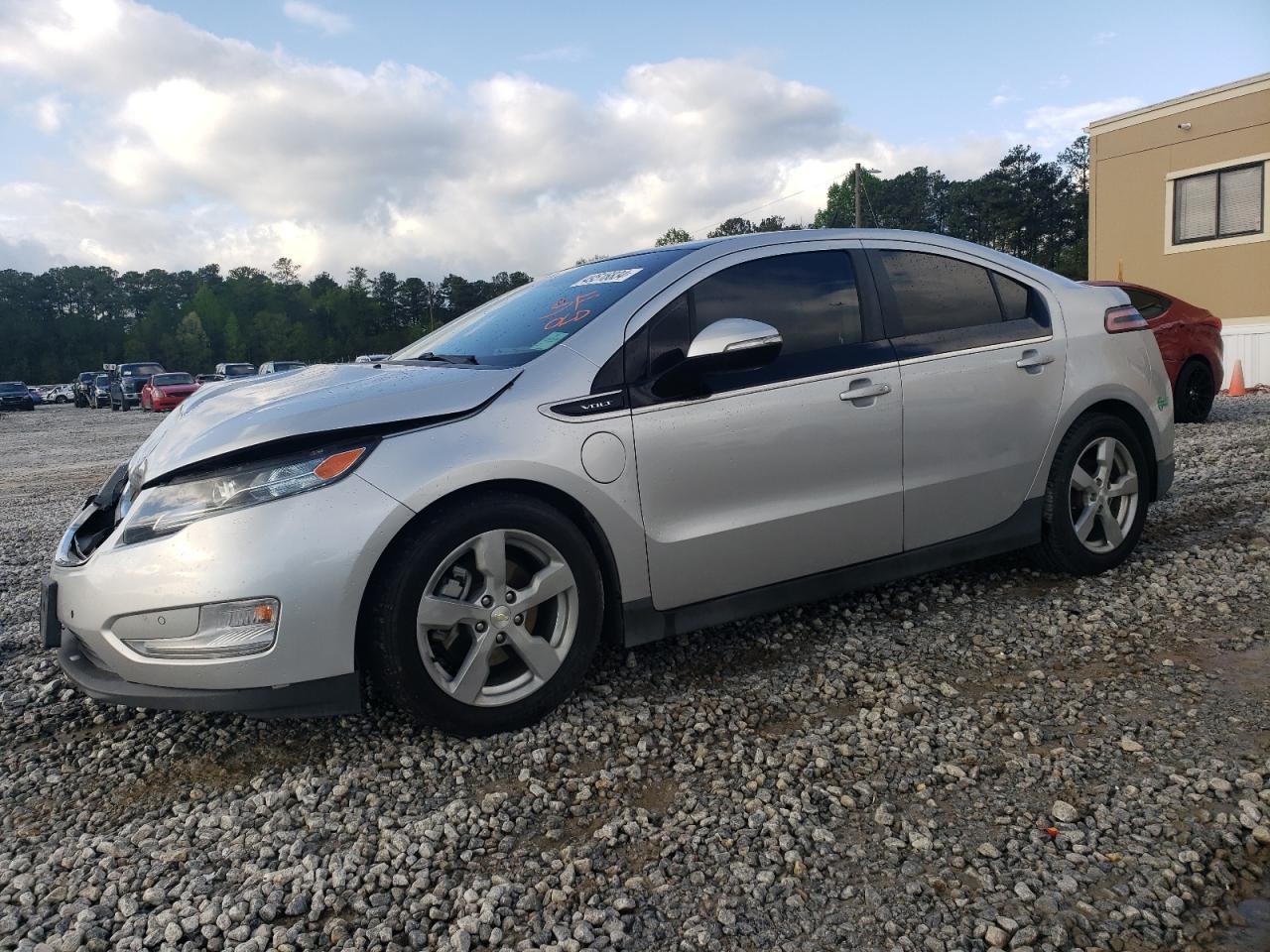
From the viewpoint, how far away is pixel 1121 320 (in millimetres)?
4441

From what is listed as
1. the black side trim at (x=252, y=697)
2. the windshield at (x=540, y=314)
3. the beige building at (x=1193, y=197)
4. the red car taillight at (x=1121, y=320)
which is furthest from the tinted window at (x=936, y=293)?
the beige building at (x=1193, y=197)

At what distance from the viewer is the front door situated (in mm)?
3215

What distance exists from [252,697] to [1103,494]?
3.75 metres

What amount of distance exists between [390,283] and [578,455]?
135833mm

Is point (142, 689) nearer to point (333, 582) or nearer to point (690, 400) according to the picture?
point (333, 582)

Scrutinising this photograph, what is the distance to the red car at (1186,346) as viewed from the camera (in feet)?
32.0

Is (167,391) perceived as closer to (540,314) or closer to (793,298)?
(540,314)

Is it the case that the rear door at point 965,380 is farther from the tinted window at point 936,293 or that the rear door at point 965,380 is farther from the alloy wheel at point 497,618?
the alloy wheel at point 497,618

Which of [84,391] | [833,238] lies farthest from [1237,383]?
[84,391]

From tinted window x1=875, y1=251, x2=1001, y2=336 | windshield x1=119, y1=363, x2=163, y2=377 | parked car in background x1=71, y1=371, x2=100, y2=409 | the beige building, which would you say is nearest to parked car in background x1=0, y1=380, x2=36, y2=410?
parked car in background x1=71, y1=371, x2=100, y2=409

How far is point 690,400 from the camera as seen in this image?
324cm

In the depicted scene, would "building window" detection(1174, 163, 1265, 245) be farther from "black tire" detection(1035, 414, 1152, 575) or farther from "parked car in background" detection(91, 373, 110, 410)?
"parked car in background" detection(91, 373, 110, 410)

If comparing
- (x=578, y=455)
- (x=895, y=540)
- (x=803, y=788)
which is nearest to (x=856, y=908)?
(x=803, y=788)

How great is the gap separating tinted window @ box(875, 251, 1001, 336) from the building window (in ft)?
50.9
